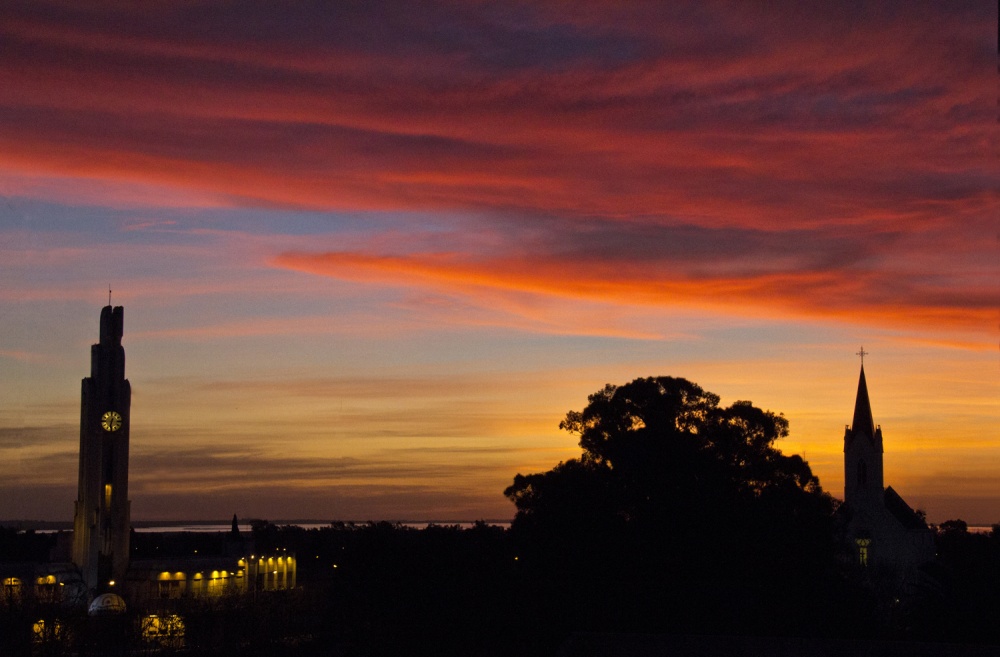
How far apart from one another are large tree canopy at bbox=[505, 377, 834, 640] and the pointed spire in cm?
5347

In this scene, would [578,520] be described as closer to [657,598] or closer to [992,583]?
[657,598]

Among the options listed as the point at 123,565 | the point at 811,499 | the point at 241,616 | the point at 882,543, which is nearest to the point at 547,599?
the point at 811,499

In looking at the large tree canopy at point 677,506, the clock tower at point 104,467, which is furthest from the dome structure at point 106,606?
the large tree canopy at point 677,506

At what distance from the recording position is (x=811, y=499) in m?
52.7

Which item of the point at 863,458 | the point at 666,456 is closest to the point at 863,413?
the point at 863,458

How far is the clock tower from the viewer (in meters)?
110

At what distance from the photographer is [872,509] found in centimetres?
10362

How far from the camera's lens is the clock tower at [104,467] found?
362 ft

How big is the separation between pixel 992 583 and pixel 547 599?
16125mm

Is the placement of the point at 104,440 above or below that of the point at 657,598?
above

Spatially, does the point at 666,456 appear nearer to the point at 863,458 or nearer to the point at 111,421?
the point at 863,458

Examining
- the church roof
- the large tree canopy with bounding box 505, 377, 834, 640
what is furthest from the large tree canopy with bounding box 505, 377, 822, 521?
the church roof

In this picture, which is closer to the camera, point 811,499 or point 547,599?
point 547,599

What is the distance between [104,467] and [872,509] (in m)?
67.9
